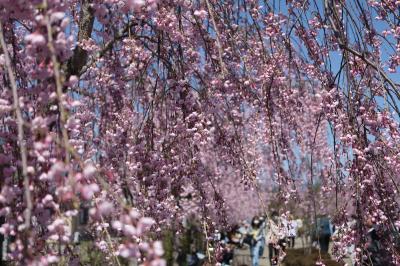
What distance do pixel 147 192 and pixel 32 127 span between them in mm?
1804

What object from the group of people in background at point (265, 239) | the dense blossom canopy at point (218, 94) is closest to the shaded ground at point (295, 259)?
the group of people in background at point (265, 239)

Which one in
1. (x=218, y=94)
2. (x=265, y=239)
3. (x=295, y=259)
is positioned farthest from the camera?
(x=265, y=239)

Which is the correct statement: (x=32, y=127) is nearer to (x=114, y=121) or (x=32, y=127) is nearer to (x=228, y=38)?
(x=228, y=38)

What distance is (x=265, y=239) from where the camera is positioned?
10617 mm

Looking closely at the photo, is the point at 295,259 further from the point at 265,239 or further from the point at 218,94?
the point at 218,94

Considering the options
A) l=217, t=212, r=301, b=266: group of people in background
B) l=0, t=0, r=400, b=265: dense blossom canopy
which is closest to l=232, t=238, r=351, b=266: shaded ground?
l=217, t=212, r=301, b=266: group of people in background

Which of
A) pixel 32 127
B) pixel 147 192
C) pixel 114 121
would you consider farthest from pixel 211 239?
pixel 32 127

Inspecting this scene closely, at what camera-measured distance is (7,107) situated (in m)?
1.82

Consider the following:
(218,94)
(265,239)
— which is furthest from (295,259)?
(218,94)

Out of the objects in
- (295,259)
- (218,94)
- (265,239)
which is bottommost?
(295,259)

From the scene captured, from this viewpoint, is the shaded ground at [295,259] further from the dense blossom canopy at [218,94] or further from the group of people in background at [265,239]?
the dense blossom canopy at [218,94]

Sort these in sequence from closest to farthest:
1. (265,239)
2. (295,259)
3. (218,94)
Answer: (218,94) → (295,259) → (265,239)

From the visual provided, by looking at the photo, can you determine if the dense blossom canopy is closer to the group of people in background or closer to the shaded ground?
the group of people in background

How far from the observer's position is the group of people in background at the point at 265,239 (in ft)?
10.8
